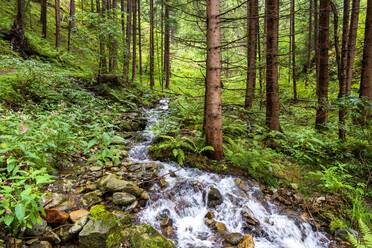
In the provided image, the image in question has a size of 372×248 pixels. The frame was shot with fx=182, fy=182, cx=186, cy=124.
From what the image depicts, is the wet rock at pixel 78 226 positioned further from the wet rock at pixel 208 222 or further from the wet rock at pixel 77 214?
the wet rock at pixel 208 222

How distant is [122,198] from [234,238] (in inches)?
87.2

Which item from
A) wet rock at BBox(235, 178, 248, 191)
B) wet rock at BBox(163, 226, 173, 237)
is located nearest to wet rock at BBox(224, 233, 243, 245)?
wet rock at BBox(163, 226, 173, 237)

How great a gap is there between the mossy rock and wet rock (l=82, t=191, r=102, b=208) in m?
1.06

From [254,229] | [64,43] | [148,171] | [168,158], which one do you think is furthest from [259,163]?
[64,43]

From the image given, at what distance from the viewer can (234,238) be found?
318 cm

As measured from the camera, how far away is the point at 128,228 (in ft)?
9.40

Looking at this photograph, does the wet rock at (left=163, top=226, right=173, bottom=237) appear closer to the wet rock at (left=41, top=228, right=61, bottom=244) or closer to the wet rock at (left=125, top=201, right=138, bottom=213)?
the wet rock at (left=125, top=201, right=138, bottom=213)

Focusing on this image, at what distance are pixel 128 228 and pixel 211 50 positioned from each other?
406 centimetres

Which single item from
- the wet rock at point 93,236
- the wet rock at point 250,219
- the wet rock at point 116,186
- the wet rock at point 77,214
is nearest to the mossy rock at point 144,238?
the wet rock at point 93,236

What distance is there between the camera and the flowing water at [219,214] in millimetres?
A: 3277

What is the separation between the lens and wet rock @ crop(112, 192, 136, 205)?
355 cm

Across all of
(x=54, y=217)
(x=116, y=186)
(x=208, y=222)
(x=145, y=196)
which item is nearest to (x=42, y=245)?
(x=54, y=217)

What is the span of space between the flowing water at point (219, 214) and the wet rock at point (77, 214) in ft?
3.18

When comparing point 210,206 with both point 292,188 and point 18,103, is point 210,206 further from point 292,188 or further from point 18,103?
point 18,103
